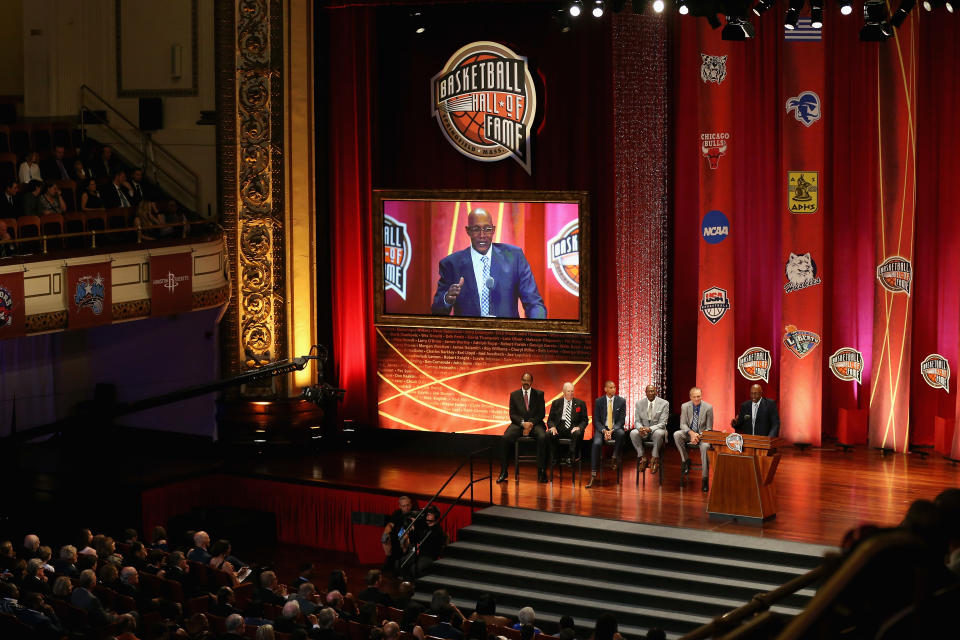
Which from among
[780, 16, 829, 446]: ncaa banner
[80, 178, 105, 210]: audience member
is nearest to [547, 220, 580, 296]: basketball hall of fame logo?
[780, 16, 829, 446]: ncaa banner

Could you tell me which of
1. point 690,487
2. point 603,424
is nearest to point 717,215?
point 603,424

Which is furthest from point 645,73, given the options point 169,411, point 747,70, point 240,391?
point 169,411

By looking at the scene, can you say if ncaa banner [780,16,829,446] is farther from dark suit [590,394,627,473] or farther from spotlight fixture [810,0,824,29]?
dark suit [590,394,627,473]

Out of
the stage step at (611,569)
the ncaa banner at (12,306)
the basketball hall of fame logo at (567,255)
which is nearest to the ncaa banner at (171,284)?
the ncaa banner at (12,306)

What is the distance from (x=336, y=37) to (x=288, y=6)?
2.16 feet

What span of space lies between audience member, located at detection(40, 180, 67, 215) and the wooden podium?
23.5 ft

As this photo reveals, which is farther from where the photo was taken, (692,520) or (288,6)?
(288,6)

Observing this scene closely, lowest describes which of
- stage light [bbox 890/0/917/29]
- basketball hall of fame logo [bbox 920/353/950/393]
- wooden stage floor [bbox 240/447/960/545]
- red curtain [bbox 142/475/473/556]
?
red curtain [bbox 142/475/473/556]

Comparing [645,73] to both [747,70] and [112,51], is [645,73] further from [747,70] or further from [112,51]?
[112,51]

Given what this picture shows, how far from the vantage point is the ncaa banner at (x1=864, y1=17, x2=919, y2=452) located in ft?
40.4

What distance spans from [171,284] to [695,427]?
19.0ft

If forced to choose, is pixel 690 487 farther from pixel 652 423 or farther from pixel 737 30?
pixel 737 30

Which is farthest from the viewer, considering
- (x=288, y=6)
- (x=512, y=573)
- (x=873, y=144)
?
(x=288, y=6)

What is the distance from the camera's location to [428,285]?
13.8 meters
